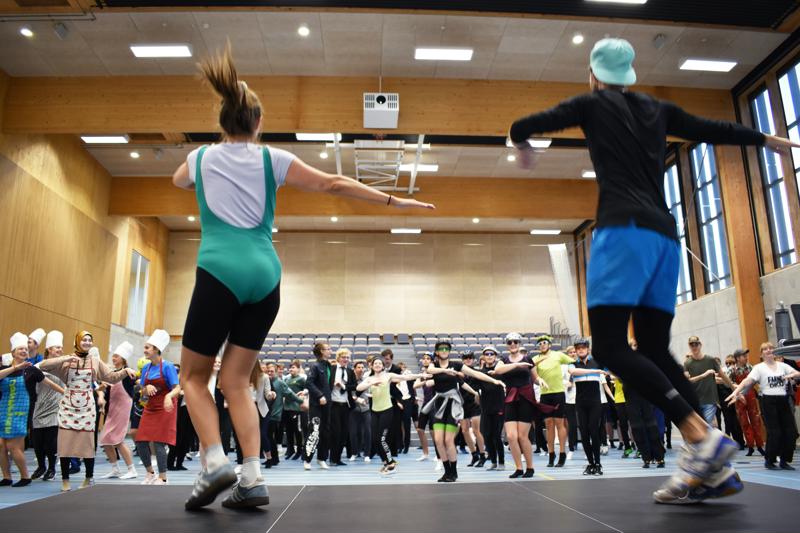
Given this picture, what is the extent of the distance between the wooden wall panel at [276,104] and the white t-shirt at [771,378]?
596 centimetres

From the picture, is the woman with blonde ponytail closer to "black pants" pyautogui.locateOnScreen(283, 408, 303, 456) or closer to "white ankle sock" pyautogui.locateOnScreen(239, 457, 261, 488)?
"white ankle sock" pyautogui.locateOnScreen(239, 457, 261, 488)

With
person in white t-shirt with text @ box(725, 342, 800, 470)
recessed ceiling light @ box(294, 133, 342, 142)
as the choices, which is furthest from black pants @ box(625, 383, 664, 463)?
recessed ceiling light @ box(294, 133, 342, 142)

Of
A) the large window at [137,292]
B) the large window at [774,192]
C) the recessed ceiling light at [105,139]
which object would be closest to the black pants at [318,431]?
the recessed ceiling light at [105,139]

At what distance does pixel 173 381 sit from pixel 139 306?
14900mm

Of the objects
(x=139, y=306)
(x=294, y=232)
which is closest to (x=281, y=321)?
(x=294, y=232)

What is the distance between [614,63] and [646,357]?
1199 mm

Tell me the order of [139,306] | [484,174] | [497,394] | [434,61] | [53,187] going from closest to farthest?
[497,394] < [434,61] < [53,187] < [484,174] < [139,306]

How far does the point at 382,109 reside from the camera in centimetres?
1080

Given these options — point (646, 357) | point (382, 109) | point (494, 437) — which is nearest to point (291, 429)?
point (494, 437)

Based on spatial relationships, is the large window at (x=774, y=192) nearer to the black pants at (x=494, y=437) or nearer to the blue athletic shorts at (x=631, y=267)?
the black pants at (x=494, y=437)

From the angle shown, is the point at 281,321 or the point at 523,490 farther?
the point at 281,321

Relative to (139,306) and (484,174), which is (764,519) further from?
(139,306)

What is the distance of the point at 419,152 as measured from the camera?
1378cm

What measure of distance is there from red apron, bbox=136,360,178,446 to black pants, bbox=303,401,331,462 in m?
2.61
